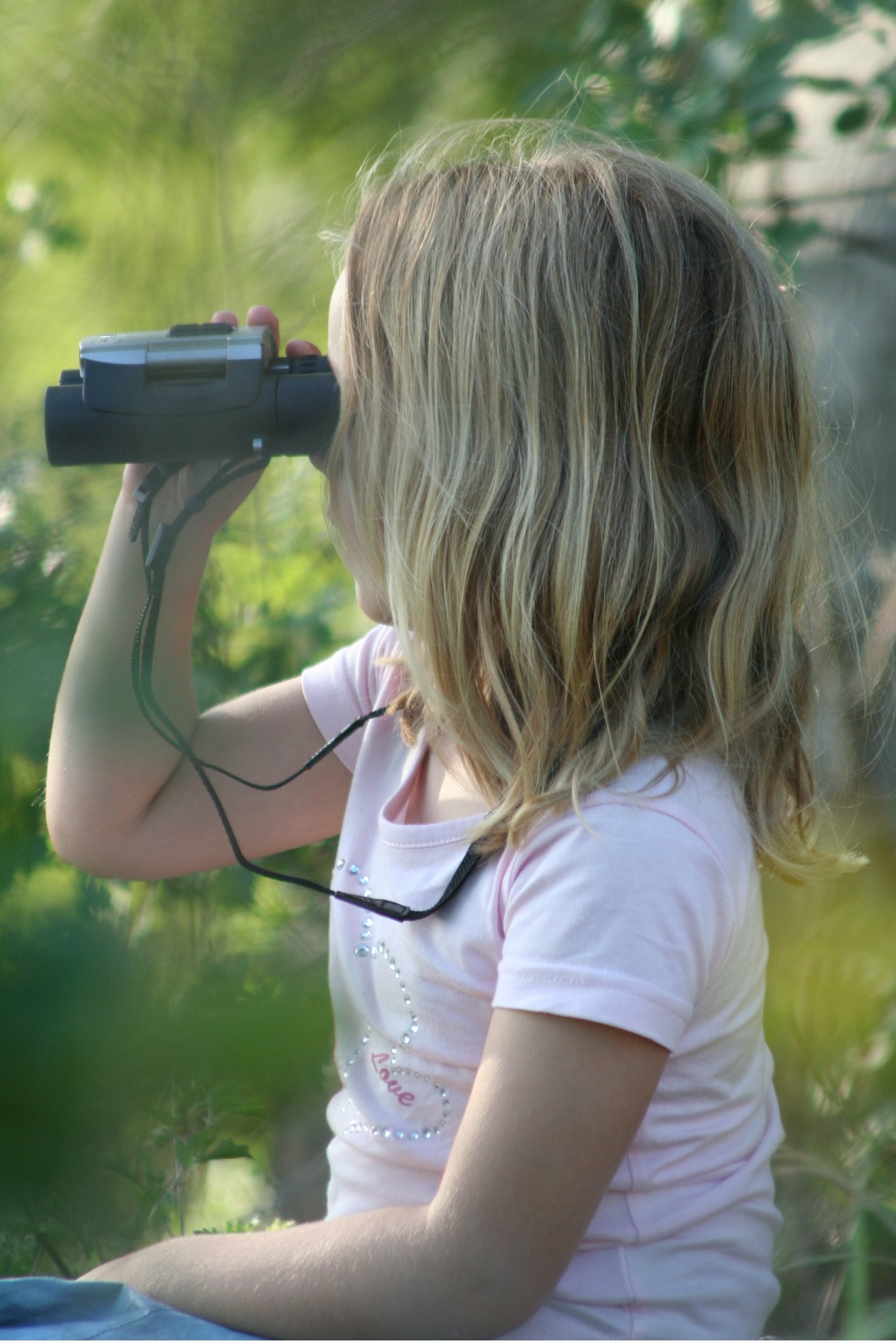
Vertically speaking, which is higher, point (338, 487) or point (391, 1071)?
point (338, 487)

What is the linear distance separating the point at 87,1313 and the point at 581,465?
0.66 meters

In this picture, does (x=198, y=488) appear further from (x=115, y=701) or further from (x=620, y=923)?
(x=620, y=923)

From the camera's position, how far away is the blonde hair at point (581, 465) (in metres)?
0.81

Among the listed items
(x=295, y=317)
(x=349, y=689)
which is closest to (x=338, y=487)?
(x=349, y=689)

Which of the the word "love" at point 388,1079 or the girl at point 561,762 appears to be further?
the the word "love" at point 388,1079

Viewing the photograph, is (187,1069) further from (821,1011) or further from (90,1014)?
(821,1011)

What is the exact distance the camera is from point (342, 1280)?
2.38 ft

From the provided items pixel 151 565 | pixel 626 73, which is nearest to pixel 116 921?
pixel 151 565

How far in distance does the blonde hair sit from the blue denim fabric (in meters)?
0.37

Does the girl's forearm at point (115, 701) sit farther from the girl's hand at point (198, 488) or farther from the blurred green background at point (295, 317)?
the blurred green background at point (295, 317)

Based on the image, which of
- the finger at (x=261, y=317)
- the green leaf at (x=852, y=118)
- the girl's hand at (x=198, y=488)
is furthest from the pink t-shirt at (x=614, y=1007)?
the green leaf at (x=852, y=118)

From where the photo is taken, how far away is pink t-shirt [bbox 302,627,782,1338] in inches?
27.5

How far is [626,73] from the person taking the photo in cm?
136

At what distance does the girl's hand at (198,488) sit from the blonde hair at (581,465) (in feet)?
0.38
